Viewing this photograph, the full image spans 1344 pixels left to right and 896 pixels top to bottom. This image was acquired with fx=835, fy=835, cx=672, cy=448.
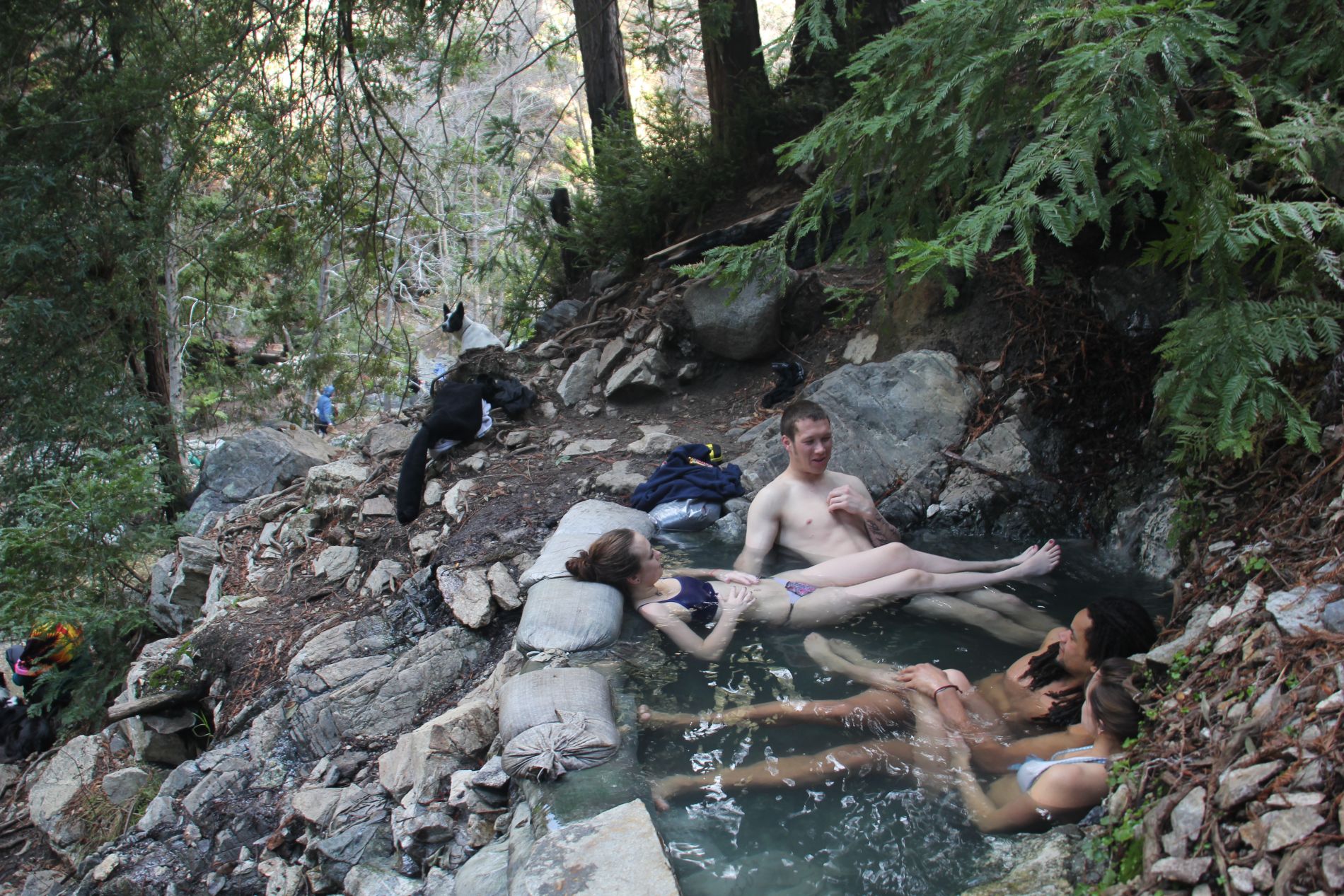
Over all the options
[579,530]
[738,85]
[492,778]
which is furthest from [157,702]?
[738,85]

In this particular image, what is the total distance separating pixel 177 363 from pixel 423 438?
726 centimetres

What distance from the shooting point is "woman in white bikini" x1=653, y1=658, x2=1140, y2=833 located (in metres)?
2.63

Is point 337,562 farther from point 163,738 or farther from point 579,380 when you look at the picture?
point 579,380


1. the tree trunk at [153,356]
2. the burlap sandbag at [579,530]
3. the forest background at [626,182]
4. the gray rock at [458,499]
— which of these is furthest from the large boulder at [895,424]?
the tree trunk at [153,356]

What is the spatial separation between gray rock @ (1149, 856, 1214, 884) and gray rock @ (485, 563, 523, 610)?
362cm

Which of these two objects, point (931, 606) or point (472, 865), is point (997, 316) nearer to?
point (931, 606)

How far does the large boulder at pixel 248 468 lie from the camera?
992 centimetres

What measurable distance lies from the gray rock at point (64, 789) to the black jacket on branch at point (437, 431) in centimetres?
288

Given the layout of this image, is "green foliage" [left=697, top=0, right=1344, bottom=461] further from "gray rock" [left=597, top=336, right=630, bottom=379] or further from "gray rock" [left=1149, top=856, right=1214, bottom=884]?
"gray rock" [left=597, top=336, right=630, bottom=379]

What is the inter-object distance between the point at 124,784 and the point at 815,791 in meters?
5.32

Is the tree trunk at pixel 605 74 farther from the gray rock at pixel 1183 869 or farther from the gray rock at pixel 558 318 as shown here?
the gray rock at pixel 1183 869

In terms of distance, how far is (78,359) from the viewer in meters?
8.71

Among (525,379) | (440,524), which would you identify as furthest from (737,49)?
(440,524)

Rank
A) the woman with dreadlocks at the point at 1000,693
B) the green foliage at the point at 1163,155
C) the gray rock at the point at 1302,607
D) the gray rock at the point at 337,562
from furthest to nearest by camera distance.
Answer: the gray rock at the point at 337,562
the woman with dreadlocks at the point at 1000,693
the green foliage at the point at 1163,155
the gray rock at the point at 1302,607
